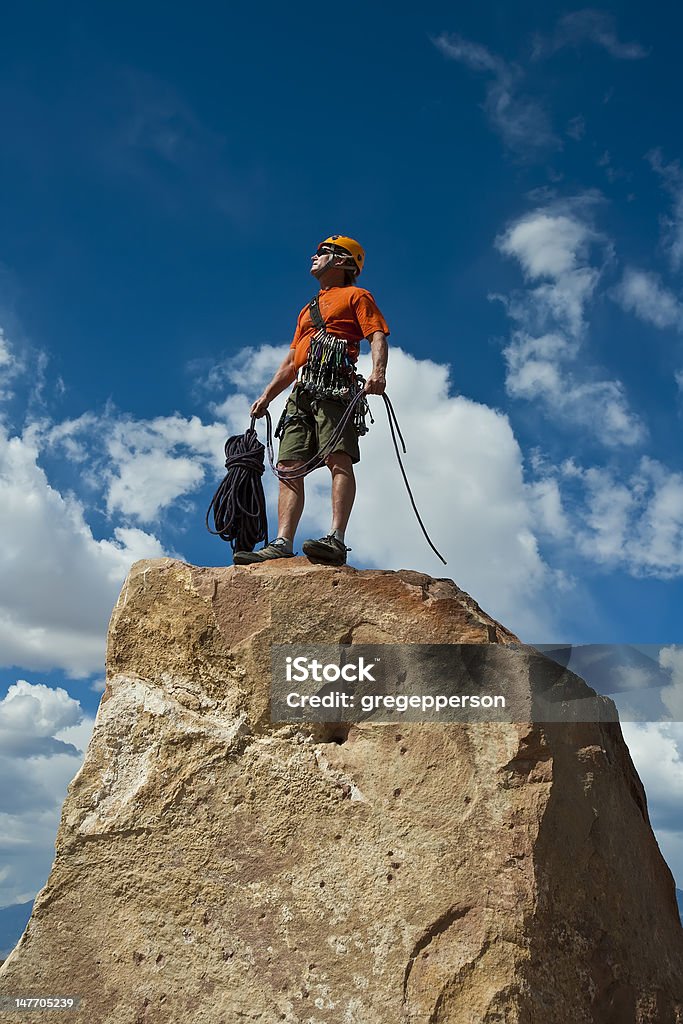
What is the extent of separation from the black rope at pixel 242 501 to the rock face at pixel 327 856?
946mm

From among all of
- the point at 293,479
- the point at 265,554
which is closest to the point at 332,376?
the point at 293,479

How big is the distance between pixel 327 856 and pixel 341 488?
208cm

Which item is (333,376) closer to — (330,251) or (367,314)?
(367,314)

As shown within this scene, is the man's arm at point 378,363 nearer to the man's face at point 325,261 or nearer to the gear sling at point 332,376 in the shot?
the gear sling at point 332,376

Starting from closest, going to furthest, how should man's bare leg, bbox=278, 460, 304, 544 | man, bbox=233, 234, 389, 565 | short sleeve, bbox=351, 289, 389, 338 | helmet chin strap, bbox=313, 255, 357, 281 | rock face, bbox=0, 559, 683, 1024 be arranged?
rock face, bbox=0, 559, 683, 1024 < man, bbox=233, 234, 389, 565 < man's bare leg, bbox=278, 460, 304, 544 < short sleeve, bbox=351, 289, 389, 338 < helmet chin strap, bbox=313, 255, 357, 281

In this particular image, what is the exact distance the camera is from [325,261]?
568 cm

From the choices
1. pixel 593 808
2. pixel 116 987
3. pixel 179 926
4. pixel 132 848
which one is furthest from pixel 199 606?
pixel 593 808

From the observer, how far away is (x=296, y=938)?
3805 millimetres

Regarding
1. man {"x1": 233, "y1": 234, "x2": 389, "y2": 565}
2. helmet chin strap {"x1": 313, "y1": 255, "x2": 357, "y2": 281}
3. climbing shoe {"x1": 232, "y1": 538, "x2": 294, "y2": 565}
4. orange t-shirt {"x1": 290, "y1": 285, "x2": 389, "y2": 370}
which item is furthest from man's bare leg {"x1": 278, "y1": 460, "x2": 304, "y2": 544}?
helmet chin strap {"x1": 313, "y1": 255, "x2": 357, "y2": 281}

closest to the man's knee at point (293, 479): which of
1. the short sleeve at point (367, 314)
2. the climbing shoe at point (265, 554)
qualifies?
the climbing shoe at point (265, 554)

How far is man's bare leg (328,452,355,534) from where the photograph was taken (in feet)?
16.7

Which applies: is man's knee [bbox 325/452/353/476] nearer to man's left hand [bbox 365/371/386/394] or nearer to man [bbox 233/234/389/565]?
man [bbox 233/234/389/565]

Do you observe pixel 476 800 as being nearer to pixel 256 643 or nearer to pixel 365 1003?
pixel 365 1003

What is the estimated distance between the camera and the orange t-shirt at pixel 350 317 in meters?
5.42
